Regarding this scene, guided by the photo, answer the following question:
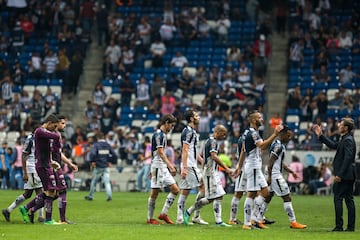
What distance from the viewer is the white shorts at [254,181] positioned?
65.9 ft

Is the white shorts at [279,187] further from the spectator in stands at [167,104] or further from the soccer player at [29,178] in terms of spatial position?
the spectator in stands at [167,104]

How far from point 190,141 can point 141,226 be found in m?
2.05

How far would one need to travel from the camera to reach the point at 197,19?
147ft

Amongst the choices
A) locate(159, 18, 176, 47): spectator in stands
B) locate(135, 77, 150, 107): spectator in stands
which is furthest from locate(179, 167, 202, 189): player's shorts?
locate(159, 18, 176, 47): spectator in stands

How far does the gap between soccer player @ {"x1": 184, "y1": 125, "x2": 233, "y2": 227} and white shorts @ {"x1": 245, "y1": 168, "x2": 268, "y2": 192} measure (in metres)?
0.97

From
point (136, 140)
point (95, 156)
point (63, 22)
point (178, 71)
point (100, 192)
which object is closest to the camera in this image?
point (95, 156)

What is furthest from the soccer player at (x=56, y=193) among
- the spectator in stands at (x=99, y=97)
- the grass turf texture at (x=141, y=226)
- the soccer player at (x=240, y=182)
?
the spectator in stands at (x=99, y=97)

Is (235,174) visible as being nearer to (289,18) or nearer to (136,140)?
(136,140)

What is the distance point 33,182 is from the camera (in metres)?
22.2

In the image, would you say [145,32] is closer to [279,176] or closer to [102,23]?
[102,23]

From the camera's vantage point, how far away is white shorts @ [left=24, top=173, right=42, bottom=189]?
22125mm

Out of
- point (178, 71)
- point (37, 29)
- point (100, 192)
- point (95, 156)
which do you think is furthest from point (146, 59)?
point (95, 156)

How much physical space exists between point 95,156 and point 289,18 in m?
14.9

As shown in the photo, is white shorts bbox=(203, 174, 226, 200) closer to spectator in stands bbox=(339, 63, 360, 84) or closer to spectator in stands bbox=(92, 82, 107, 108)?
spectator in stands bbox=(339, 63, 360, 84)
